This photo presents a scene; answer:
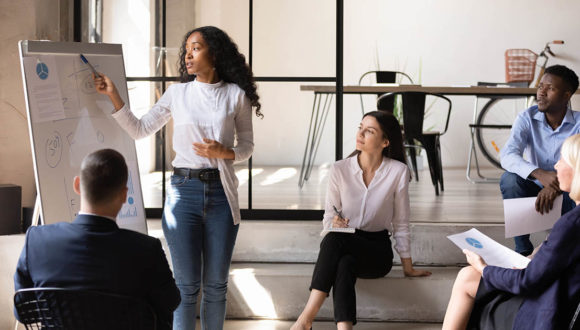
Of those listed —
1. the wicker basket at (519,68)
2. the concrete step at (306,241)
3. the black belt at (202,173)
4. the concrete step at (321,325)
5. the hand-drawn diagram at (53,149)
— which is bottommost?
the concrete step at (321,325)

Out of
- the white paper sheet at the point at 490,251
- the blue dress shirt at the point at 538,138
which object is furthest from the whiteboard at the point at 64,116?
the blue dress shirt at the point at 538,138

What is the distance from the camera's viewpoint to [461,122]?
804 centimetres

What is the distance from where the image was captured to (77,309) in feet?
5.28

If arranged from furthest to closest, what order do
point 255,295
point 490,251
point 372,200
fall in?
point 255,295, point 372,200, point 490,251

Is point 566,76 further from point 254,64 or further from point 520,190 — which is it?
point 254,64

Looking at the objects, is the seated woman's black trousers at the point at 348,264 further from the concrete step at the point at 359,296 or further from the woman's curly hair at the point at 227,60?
the woman's curly hair at the point at 227,60

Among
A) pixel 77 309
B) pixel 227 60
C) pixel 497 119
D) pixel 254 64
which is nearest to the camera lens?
pixel 77 309

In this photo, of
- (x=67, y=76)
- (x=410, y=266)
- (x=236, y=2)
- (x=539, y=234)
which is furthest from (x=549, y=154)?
(x=67, y=76)

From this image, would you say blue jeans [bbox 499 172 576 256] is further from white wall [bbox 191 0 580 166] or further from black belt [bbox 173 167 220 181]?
white wall [bbox 191 0 580 166]

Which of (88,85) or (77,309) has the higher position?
(88,85)

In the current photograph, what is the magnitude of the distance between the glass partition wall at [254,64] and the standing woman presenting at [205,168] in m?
1.20

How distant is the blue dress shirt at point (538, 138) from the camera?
344cm

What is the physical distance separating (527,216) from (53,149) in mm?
2126

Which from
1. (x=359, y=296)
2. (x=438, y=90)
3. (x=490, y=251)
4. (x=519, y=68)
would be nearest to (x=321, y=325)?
(x=359, y=296)
